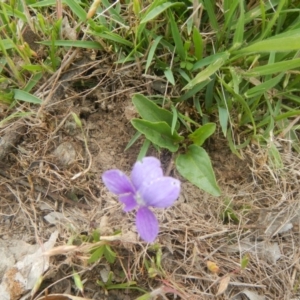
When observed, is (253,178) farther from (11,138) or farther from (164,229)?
(11,138)

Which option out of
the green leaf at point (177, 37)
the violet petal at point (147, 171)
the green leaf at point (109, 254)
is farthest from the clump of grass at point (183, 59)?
the violet petal at point (147, 171)

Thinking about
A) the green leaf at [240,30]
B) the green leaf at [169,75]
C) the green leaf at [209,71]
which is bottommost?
the green leaf at [169,75]

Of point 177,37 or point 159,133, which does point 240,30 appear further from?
point 159,133

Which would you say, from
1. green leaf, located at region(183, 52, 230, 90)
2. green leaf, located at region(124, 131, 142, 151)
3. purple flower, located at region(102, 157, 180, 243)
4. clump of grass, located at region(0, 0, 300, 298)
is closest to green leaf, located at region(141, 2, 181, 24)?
clump of grass, located at region(0, 0, 300, 298)

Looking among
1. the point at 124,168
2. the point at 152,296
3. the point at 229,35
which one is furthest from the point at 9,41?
the point at 152,296

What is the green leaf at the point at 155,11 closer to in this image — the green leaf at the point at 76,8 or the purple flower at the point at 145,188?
the green leaf at the point at 76,8

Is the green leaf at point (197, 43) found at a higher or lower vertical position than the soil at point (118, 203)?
higher
